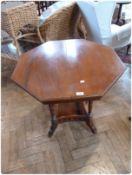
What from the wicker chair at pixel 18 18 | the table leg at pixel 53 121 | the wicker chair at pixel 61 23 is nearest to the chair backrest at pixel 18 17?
the wicker chair at pixel 18 18

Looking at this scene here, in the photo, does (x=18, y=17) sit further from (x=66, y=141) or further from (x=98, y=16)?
(x=66, y=141)

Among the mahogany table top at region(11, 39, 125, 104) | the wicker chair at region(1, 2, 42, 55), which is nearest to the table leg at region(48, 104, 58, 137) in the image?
the mahogany table top at region(11, 39, 125, 104)

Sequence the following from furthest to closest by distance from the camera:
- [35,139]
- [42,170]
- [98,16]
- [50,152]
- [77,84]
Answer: [98,16], [35,139], [50,152], [42,170], [77,84]

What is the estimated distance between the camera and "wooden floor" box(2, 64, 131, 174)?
1443mm

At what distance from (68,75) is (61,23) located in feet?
4.12

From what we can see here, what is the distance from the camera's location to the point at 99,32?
6.82 feet

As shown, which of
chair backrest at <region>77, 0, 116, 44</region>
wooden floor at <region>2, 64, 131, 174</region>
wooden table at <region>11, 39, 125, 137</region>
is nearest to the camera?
wooden table at <region>11, 39, 125, 137</region>

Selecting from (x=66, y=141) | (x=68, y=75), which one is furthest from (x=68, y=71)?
(x=66, y=141)

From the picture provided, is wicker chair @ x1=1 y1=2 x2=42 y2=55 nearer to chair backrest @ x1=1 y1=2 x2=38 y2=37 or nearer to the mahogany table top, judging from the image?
chair backrest @ x1=1 y1=2 x2=38 y2=37

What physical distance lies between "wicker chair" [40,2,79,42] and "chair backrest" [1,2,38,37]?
5.7 inches

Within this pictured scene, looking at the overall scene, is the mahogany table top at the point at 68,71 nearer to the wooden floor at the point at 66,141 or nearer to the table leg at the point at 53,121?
the table leg at the point at 53,121

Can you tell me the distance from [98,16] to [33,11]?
0.72m

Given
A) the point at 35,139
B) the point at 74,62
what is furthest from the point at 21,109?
the point at 74,62

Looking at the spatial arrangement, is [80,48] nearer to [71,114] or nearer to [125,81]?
[71,114]
